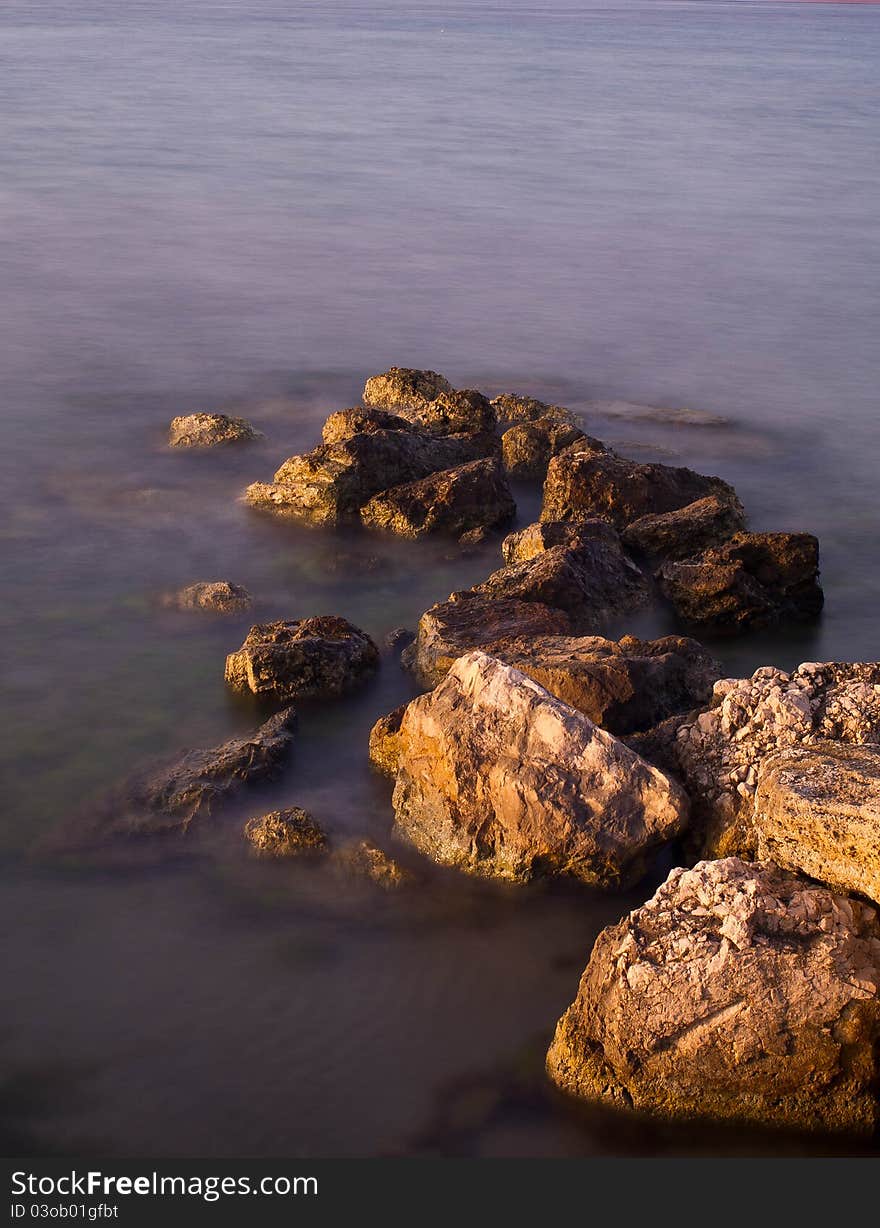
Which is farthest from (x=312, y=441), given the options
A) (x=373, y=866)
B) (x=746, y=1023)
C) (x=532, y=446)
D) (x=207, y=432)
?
(x=746, y=1023)

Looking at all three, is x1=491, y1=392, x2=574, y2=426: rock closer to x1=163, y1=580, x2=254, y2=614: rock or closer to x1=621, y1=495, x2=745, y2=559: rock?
x1=621, y1=495, x2=745, y2=559: rock

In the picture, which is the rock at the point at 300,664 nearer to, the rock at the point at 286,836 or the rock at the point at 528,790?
the rock at the point at 286,836

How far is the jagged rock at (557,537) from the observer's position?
10.3 m

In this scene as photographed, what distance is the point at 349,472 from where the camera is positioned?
1186 centimetres

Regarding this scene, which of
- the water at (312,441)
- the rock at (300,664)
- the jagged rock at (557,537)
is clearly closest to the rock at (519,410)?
the water at (312,441)

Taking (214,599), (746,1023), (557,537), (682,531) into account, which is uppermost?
(746,1023)

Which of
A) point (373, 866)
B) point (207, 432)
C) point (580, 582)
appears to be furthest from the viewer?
point (207, 432)

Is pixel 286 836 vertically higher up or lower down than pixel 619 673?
lower down

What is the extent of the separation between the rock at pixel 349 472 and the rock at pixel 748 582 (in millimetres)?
2652

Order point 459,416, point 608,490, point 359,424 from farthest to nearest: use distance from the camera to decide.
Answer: point 459,416 → point 359,424 → point 608,490

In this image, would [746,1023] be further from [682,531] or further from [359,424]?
[359,424]

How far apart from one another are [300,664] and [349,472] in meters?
3.24

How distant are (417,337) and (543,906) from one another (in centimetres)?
1209

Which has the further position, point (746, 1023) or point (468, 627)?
point (468, 627)
